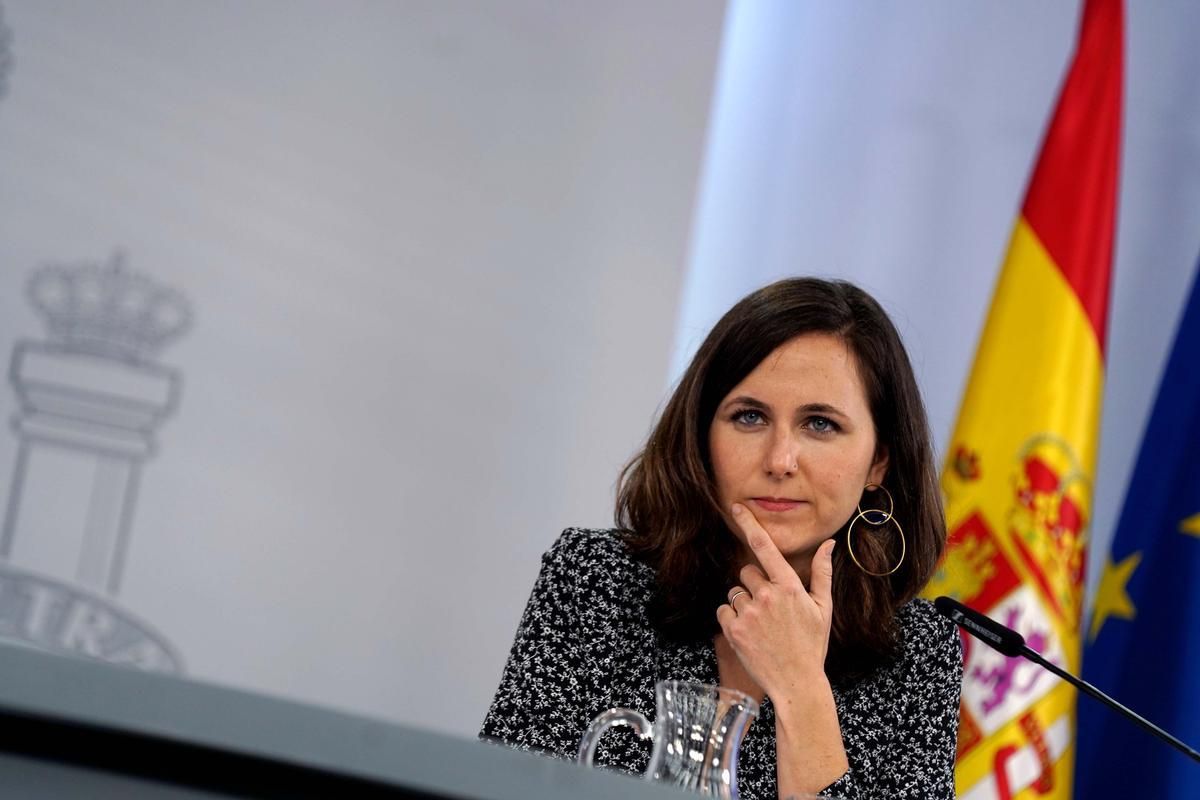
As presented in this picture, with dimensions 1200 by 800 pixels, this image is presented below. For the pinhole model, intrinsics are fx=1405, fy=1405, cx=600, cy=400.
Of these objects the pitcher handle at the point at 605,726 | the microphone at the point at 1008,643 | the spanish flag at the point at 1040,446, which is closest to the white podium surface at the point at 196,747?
the pitcher handle at the point at 605,726

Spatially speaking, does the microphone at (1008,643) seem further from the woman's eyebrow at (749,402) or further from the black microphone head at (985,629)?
the woman's eyebrow at (749,402)

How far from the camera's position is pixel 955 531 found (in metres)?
2.74

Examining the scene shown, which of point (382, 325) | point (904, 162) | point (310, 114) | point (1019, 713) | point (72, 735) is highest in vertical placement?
point (904, 162)

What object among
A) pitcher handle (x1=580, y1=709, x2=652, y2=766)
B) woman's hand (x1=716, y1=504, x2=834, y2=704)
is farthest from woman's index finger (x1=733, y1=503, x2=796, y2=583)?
pitcher handle (x1=580, y1=709, x2=652, y2=766)

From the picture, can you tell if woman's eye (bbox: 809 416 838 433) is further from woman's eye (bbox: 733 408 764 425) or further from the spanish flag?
the spanish flag

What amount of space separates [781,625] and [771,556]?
105 millimetres

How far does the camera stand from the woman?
1.70 metres

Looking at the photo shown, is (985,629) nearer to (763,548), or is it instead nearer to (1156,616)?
(763,548)

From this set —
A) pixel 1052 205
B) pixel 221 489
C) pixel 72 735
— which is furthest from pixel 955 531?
pixel 72 735

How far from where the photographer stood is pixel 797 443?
5.70 ft

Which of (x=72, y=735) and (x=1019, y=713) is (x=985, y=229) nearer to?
(x=1019, y=713)

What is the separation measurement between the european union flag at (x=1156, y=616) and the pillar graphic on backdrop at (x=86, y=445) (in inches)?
74.9

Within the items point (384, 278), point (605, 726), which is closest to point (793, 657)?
point (605, 726)

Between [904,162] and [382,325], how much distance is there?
1367 mm
